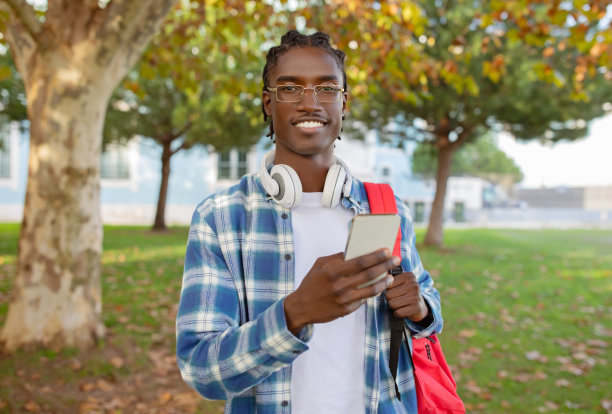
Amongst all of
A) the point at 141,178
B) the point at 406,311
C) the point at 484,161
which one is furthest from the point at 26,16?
the point at 484,161

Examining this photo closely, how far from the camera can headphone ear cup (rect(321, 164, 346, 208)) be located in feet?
5.25

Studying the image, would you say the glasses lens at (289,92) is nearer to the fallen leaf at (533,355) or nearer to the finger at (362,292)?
the finger at (362,292)

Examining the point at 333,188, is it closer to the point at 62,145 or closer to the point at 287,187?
the point at 287,187

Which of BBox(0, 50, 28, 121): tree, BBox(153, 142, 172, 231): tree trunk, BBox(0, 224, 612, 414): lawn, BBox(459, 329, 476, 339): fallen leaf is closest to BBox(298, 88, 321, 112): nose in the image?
BBox(0, 224, 612, 414): lawn

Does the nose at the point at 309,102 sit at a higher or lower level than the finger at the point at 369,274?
higher

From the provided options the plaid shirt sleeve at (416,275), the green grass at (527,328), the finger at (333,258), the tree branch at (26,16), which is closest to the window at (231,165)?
the green grass at (527,328)

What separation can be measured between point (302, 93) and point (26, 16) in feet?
13.0

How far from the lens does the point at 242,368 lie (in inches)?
49.3

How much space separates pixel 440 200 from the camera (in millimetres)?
14969

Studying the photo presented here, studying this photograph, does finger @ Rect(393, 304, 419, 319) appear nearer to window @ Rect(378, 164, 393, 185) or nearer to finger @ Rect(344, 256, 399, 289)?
finger @ Rect(344, 256, 399, 289)

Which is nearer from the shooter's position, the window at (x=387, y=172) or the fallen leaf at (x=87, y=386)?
the fallen leaf at (x=87, y=386)

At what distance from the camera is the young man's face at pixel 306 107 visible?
5.22 feet

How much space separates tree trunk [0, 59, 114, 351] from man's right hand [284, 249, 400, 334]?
4216 mm

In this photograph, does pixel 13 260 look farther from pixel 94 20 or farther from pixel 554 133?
pixel 554 133
